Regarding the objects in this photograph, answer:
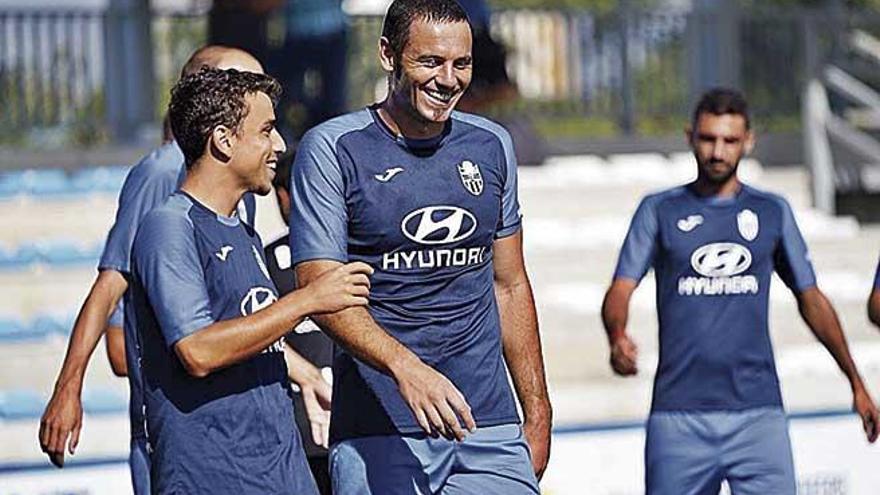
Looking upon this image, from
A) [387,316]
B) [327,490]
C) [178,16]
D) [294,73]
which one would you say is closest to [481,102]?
[294,73]

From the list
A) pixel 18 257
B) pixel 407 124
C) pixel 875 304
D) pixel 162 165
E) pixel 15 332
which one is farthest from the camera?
pixel 18 257

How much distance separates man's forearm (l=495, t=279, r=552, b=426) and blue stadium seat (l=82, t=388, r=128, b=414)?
5.43 m

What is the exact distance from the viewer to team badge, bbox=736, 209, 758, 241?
752 centimetres

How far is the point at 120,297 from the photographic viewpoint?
6086 mm

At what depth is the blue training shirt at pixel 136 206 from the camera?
19.7 ft

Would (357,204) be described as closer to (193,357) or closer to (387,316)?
(387,316)

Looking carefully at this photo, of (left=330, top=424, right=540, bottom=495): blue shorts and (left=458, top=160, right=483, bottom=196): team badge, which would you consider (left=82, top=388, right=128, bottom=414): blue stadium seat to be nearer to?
(left=330, top=424, right=540, bottom=495): blue shorts

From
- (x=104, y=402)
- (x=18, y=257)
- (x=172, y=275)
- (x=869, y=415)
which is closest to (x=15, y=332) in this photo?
(x=18, y=257)

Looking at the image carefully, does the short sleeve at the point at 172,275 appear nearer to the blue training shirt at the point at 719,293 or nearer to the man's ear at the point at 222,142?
the man's ear at the point at 222,142

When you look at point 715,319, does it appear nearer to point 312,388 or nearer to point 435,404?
point 312,388

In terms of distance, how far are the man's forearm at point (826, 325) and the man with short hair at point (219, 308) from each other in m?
2.98

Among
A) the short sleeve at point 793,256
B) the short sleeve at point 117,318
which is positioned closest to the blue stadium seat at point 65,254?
the short sleeve at point 117,318

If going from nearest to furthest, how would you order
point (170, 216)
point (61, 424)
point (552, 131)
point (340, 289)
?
point (340, 289) → point (170, 216) → point (61, 424) → point (552, 131)

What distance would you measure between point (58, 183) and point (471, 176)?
28.7 feet
